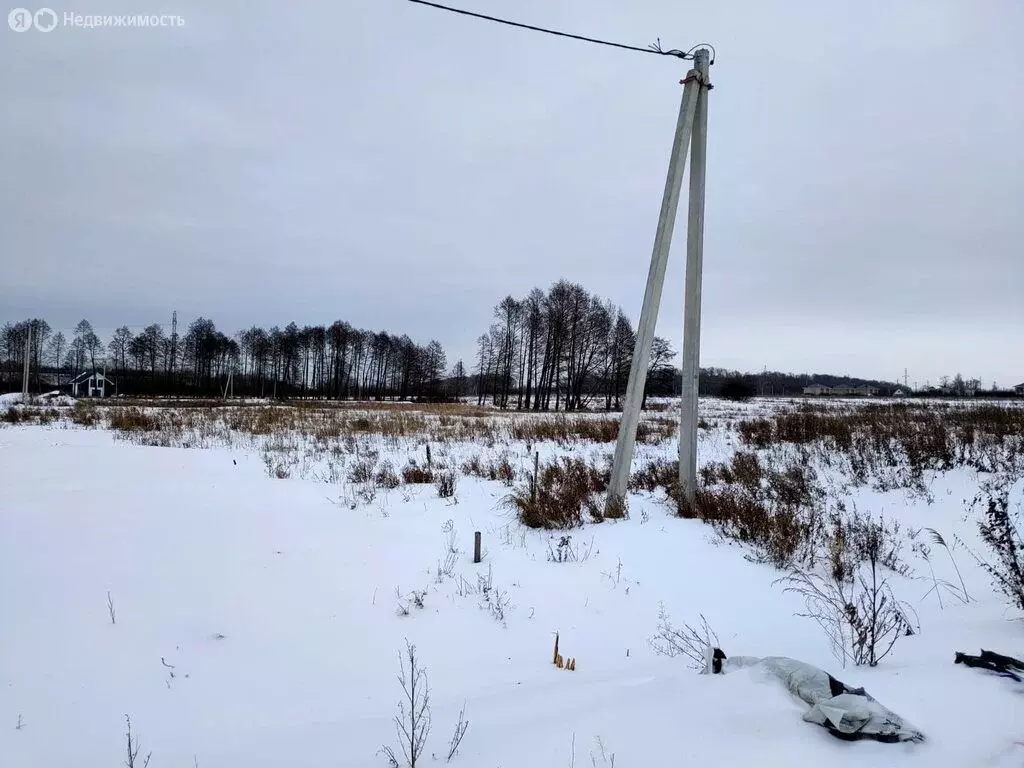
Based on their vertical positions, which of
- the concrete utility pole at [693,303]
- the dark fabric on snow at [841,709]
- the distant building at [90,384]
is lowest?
the distant building at [90,384]

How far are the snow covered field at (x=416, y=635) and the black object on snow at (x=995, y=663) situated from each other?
0.30 feet

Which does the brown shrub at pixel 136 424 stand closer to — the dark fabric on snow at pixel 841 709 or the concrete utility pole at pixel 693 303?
the concrete utility pole at pixel 693 303

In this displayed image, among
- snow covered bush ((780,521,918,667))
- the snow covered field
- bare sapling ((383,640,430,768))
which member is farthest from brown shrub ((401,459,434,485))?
snow covered bush ((780,521,918,667))

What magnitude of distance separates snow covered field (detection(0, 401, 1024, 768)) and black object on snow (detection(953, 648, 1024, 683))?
3.6 inches

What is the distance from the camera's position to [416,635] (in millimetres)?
3783

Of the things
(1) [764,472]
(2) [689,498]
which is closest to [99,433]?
(2) [689,498]

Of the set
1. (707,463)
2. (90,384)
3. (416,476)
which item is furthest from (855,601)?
(90,384)

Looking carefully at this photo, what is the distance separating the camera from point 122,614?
3.73 metres

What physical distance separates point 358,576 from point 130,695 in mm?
1982

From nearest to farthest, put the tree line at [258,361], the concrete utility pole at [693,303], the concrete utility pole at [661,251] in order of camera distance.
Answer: the concrete utility pole at [661,251] < the concrete utility pole at [693,303] < the tree line at [258,361]

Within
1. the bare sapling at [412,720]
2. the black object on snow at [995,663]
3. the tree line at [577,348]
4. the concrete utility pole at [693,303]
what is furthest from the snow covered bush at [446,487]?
the tree line at [577,348]

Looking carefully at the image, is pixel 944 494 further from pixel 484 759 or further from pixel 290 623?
pixel 290 623

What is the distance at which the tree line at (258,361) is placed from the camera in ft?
222

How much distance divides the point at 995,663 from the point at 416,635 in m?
3.41
